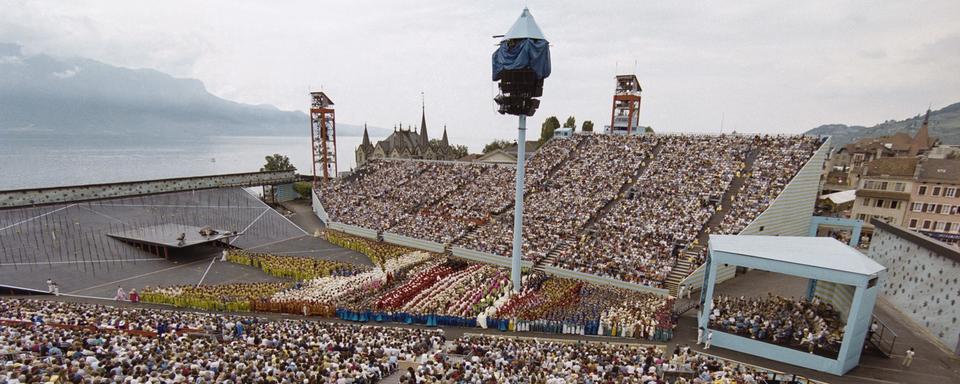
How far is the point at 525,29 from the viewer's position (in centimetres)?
1988

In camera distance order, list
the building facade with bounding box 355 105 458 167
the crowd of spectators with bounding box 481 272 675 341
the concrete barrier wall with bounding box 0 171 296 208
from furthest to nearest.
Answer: the building facade with bounding box 355 105 458 167 → the concrete barrier wall with bounding box 0 171 296 208 → the crowd of spectators with bounding box 481 272 675 341

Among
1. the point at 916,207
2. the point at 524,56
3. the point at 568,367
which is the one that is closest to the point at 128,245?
the point at 524,56

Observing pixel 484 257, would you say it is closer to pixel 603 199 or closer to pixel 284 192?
pixel 603 199

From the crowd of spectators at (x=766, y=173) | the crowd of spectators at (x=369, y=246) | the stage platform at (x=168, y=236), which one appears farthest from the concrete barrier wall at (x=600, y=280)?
the stage platform at (x=168, y=236)

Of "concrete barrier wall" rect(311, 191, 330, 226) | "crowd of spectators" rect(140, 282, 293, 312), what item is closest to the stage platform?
"crowd of spectators" rect(140, 282, 293, 312)

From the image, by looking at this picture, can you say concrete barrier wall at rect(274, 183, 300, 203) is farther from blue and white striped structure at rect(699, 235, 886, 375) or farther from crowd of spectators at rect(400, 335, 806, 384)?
blue and white striped structure at rect(699, 235, 886, 375)

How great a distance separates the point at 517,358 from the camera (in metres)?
12.8

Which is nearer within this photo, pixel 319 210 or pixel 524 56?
pixel 524 56

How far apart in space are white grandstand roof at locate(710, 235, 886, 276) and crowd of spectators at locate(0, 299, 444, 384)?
39.9ft

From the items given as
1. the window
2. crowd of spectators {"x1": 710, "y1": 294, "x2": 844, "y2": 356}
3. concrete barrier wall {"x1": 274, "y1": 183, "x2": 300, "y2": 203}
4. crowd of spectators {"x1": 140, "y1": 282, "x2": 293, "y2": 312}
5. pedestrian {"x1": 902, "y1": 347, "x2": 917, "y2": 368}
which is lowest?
concrete barrier wall {"x1": 274, "y1": 183, "x2": 300, "y2": 203}

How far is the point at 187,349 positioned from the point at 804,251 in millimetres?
21315

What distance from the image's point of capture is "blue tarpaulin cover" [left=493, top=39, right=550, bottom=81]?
19.7 metres

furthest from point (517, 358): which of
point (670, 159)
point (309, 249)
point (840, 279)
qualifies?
point (670, 159)

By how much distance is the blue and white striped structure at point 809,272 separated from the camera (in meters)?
13.8
